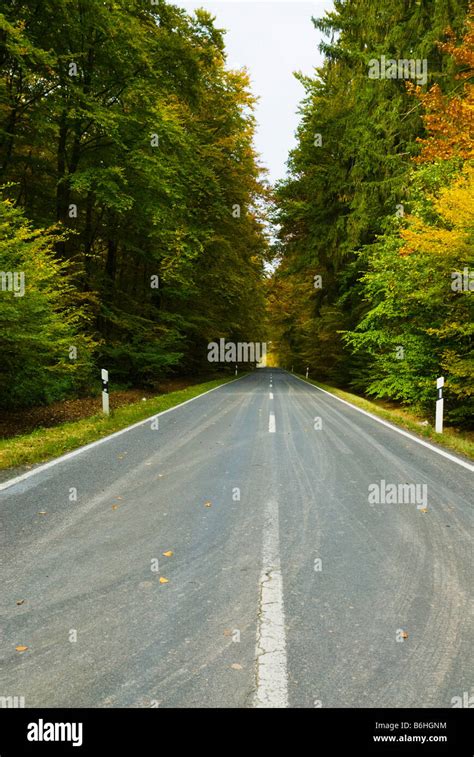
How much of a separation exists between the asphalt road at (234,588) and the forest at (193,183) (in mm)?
5117

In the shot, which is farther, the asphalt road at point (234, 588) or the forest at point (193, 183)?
the forest at point (193, 183)

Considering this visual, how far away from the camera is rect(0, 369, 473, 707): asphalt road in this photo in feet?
6.77

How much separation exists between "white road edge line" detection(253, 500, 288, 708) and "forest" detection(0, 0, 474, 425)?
6.88 m

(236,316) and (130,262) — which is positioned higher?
(130,262)

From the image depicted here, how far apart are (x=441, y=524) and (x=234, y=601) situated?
7.60 feet

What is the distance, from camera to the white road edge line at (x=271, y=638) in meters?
1.98

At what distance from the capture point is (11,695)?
2.00 meters

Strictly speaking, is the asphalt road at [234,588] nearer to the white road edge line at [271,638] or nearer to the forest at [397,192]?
the white road edge line at [271,638]

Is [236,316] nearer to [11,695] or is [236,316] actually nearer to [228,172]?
[228,172]

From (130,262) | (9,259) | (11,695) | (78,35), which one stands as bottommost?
(11,695)

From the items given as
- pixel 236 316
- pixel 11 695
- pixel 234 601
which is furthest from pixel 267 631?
pixel 236 316

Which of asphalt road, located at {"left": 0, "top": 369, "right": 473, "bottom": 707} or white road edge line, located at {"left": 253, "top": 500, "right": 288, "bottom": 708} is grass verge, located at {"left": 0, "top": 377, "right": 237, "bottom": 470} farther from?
white road edge line, located at {"left": 253, "top": 500, "right": 288, "bottom": 708}

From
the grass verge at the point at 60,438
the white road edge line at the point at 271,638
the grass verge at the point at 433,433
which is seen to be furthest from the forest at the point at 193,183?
the white road edge line at the point at 271,638

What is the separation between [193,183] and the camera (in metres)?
19.4
